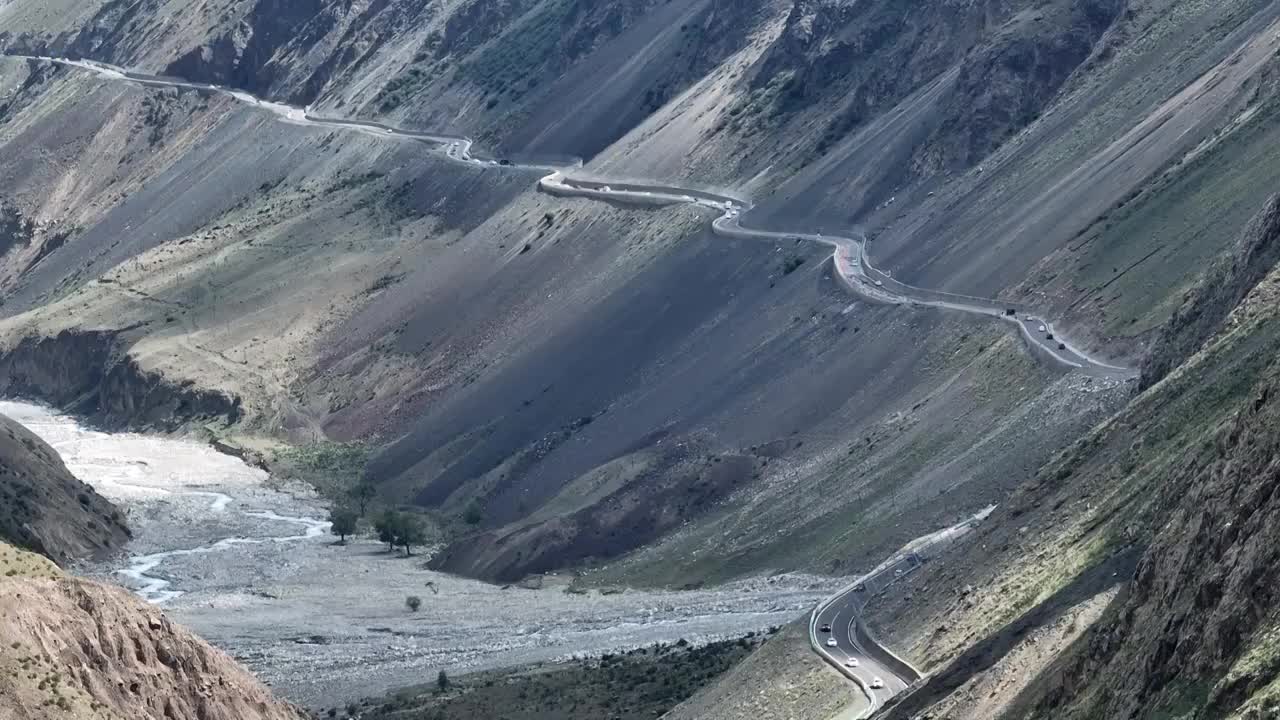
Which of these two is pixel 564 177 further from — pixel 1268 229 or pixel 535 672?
pixel 1268 229

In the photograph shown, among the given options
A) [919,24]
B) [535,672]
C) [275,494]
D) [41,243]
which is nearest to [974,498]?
[535,672]

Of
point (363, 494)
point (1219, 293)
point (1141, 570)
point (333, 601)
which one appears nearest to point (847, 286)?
point (363, 494)

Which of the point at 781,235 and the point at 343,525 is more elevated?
the point at 781,235

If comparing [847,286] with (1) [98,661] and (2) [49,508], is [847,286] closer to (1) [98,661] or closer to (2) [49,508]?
(2) [49,508]

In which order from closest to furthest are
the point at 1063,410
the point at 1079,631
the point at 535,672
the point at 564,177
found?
the point at 1079,631, the point at 535,672, the point at 1063,410, the point at 564,177

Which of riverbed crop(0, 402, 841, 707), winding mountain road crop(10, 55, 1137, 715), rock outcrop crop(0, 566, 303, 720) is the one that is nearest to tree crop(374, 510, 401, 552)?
riverbed crop(0, 402, 841, 707)

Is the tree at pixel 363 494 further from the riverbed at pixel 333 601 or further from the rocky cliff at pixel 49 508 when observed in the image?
the rocky cliff at pixel 49 508

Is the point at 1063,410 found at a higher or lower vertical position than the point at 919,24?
lower
